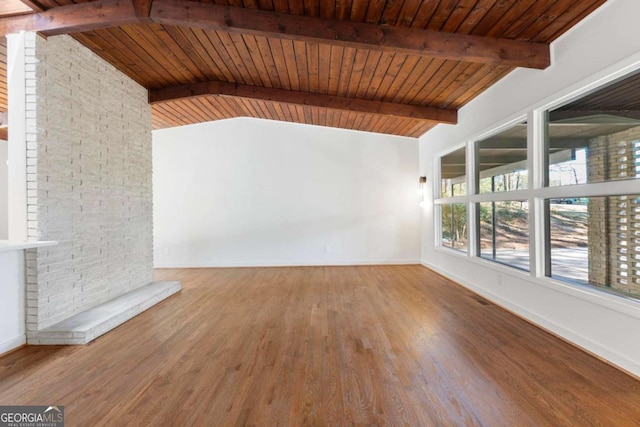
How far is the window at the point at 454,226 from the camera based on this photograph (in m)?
4.93

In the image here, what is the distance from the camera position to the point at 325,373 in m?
2.21

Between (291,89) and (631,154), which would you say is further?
(291,89)

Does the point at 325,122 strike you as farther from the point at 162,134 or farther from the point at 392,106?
the point at 162,134

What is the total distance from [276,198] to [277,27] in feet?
13.1

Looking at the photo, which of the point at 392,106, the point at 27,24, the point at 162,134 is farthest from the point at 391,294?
the point at 162,134

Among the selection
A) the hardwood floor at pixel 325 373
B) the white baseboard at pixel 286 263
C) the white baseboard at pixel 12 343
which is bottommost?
the hardwood floor at pixel 325 373

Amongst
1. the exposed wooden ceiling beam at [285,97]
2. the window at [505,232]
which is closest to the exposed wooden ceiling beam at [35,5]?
the exposed wooden ceiling beam at [285,97]

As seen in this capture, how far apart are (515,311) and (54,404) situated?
13.9ft

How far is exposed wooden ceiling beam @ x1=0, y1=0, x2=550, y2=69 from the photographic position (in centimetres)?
279

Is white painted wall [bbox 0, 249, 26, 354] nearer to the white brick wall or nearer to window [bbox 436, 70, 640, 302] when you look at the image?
the white brick wall

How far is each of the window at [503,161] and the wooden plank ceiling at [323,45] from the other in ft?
2.36

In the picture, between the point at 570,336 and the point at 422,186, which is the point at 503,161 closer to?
the point at 570,336

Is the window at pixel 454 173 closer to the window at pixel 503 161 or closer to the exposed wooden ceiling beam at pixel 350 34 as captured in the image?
the window at pixel 503 161

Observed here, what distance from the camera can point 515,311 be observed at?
3.44 meters
